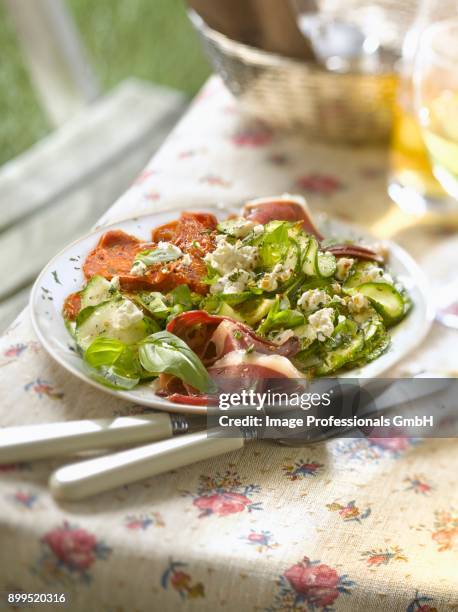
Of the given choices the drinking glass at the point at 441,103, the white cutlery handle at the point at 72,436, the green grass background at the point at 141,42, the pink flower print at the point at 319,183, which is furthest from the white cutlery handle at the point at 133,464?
the green grass background at the point at 141,42

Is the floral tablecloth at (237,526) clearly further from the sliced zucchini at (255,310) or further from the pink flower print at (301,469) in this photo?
the sliced zucchini at (255,310)

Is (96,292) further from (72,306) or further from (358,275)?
(358,275)

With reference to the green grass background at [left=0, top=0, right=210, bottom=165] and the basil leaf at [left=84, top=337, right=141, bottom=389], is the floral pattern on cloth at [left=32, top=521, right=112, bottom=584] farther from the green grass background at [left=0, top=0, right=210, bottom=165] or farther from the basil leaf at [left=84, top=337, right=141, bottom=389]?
the green grass background at [left=0, top=0, right=210, bottom=165]

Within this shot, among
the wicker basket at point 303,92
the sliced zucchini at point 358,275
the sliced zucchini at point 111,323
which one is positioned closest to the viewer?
the sliced zucchini at point 111,323

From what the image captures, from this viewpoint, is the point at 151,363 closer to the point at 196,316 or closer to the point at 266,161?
the point at 196,316

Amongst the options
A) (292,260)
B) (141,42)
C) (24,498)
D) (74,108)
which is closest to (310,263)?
(292,260)

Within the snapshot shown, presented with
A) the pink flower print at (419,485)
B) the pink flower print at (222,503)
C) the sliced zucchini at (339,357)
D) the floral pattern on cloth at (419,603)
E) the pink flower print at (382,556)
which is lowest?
the pink flower print at (419,485)

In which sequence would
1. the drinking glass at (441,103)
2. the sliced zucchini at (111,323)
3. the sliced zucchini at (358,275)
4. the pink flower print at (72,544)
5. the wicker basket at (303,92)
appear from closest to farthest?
the pink flower print at (72,544) → the sliced zucchini at (111,323) → the sliced zucchini at (358,275) → the drinking glass at (441,103) → the wicker basket at (303,92)
